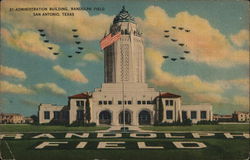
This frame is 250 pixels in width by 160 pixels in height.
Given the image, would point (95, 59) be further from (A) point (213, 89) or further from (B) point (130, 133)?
(A) point (213, 89)

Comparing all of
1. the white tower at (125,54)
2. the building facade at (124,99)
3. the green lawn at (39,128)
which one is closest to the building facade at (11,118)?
the green lawn at (39,128)

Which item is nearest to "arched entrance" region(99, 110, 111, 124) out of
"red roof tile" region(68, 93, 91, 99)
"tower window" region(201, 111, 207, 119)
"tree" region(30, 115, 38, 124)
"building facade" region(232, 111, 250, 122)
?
"red roof tile" region(68, 93, 91, 99)

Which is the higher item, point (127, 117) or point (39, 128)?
point (127, 117)

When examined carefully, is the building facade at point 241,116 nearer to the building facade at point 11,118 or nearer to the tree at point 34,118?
the tree at point 34,118

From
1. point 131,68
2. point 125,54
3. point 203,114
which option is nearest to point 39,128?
point 131,68

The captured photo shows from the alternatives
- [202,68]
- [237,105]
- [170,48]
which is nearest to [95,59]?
[170,48]

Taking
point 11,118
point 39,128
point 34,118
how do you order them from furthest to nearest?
point 39,128 → point 34,118 → point 11,118

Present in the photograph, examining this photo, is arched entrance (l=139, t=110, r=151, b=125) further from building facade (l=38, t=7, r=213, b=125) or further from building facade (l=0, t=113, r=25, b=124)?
building facade (l=0, t=113, r=25, b=124)

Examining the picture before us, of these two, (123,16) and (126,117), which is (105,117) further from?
(123,16)
